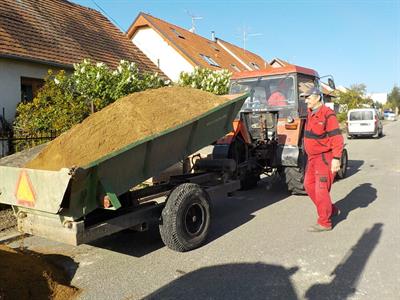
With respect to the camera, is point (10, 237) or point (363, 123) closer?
point (10, 237)

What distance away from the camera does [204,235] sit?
210 inches

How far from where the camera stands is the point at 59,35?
14.5 meters

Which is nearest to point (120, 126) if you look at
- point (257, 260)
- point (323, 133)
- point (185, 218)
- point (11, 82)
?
point (185, 218)

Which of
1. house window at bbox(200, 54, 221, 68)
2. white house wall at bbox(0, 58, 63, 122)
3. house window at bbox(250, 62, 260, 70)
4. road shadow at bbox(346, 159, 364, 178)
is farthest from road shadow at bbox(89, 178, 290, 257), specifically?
house window at bbox(250, 62, 260, 70)

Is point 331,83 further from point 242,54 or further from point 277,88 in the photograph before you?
point 242,54

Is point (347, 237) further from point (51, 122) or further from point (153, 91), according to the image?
point (51, 122)

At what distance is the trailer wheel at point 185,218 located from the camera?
490cm

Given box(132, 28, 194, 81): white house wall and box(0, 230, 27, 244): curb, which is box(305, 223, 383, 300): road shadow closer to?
box(0, 230, 27, 244): curb

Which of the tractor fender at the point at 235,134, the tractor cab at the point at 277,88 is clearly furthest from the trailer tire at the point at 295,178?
the tractor cab at the point at 277,88

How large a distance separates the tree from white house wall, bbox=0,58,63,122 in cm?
9742

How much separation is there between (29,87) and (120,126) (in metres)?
8.68

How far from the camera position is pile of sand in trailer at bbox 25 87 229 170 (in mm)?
4699

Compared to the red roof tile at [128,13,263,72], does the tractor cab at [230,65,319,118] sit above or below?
below

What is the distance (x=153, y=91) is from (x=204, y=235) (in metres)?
2.20
